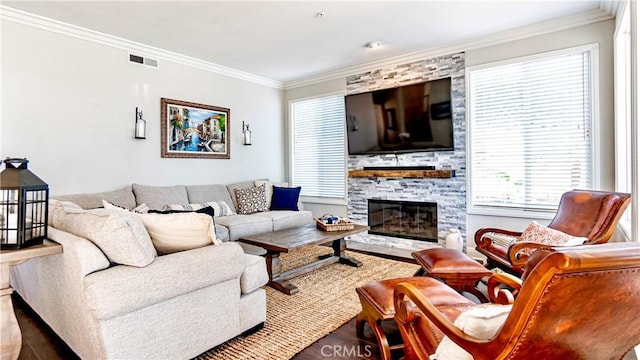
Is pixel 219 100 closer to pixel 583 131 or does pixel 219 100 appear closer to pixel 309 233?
pixel 309 233

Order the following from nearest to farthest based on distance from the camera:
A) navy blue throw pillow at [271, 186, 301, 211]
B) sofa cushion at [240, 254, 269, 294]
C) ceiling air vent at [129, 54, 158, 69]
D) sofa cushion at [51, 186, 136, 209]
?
sofa cushion at [240, 254, 269, 294] < sofa cushion at [51, 186, 136, 209] < ceiling air vent at [129, 54, 158, 69] < navy blue throw pillow at [271, 186, 301, 211]

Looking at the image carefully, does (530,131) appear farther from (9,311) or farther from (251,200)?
(9,311)

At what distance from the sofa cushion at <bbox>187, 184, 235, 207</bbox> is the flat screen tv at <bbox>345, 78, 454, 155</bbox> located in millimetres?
2004

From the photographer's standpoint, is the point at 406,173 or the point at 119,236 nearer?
the point at 119,236

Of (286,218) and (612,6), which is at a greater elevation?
(612,6)

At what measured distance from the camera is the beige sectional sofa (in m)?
1.65

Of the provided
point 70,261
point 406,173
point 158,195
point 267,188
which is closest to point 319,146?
point 267,188

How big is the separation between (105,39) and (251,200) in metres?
2.61

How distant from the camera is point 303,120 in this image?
6.02 m

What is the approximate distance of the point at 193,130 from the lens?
15.8 ft

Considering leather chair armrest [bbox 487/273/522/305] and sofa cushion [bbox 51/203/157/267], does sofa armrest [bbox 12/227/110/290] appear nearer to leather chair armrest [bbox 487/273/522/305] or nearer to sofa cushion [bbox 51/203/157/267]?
sofa cushion [bbox 51/203/157/267]

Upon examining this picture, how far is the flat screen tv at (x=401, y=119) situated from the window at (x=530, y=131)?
336mm

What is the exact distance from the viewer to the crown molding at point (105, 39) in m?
3.31

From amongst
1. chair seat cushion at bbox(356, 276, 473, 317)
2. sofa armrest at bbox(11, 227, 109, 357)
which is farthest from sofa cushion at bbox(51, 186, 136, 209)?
chair seat cushion at bbox(356, 276, 473, 317)
